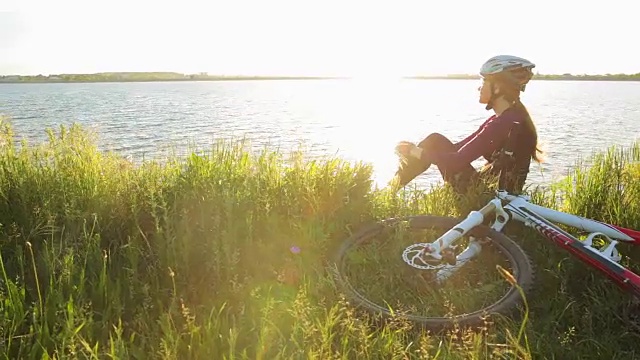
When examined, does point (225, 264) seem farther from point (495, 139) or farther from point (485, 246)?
point (495, 139)

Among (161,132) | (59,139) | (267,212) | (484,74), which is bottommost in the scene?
(161,132)

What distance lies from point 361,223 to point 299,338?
244 centimetres

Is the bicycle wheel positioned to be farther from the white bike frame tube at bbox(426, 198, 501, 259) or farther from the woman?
the woman

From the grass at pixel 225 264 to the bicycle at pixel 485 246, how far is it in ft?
0.51

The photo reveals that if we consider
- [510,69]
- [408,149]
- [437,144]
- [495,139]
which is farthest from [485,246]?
[510,69]

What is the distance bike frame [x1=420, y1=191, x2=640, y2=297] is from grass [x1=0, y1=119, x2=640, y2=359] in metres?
0.38

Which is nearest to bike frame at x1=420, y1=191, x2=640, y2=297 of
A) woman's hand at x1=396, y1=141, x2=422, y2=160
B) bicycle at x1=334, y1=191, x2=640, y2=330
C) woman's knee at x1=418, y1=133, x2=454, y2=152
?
bicycle at x1=334, y1=191, x2=640, y2=330

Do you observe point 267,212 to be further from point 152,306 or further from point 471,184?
point 471,184

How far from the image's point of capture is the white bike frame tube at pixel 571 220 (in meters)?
4.63

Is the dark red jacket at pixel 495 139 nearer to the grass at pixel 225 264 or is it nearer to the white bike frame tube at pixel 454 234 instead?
the grass at pixel 225 264

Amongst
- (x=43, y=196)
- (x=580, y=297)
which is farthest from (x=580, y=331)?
(x=43, y=196)

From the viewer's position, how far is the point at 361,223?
602 cm

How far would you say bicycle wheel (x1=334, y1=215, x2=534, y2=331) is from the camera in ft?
13.5

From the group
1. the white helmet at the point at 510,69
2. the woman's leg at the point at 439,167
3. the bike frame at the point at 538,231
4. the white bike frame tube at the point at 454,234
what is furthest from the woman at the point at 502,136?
the white bike frame tube at the point at 454,234
